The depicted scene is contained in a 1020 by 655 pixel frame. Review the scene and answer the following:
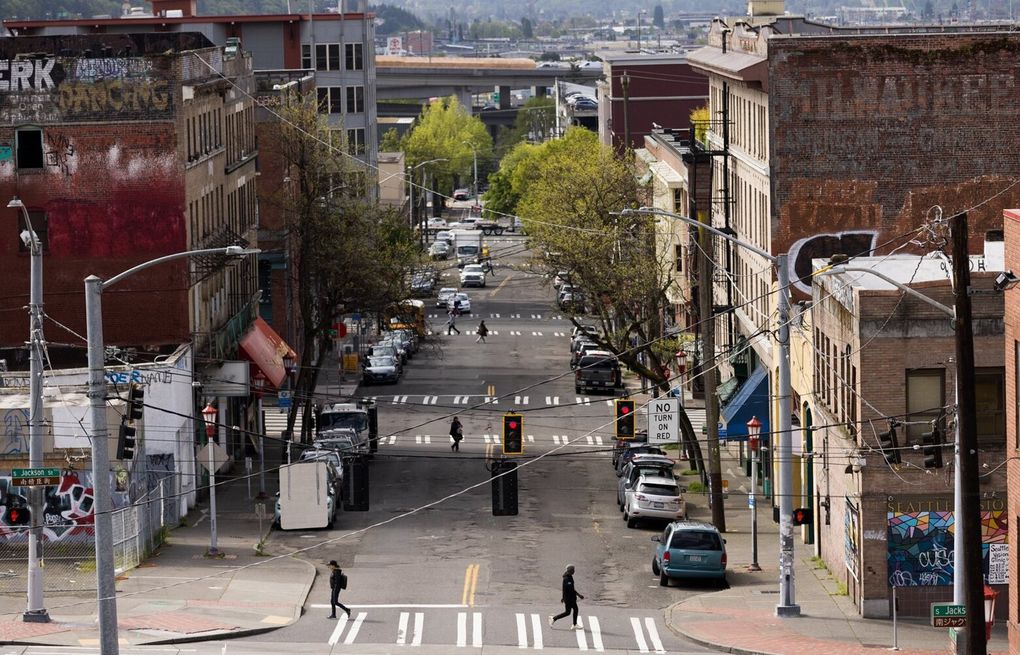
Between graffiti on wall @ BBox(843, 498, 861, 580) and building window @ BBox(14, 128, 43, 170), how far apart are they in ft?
86.5

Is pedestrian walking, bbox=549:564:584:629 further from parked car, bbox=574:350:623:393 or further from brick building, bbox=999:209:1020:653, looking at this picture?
parked car, bbox=574:350:623:393

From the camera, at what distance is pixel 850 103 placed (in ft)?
184

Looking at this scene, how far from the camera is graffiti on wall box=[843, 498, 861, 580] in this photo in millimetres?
39969

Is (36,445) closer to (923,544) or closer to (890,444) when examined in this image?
(890,444)

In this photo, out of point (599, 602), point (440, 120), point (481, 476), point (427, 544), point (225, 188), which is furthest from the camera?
point (440, 120)

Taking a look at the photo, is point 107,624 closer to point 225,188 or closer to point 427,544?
point 427,544

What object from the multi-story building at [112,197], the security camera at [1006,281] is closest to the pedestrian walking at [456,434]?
the multi-story building at [112,197]

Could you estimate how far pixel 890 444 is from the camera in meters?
38.9

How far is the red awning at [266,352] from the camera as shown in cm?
6412

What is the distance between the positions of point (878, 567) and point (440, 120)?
159m

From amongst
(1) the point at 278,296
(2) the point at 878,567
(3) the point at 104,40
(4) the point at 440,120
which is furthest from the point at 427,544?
(4) the point at 440,120

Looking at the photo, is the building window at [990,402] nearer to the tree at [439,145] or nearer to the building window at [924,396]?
the building window at [924,396]

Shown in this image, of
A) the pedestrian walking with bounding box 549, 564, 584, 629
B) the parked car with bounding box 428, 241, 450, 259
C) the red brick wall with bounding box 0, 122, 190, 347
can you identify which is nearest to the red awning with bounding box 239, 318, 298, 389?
the red brick wall with bounding box 0, 122, 190, 347

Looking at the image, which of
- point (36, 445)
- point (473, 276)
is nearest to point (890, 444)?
point (36, 445)
